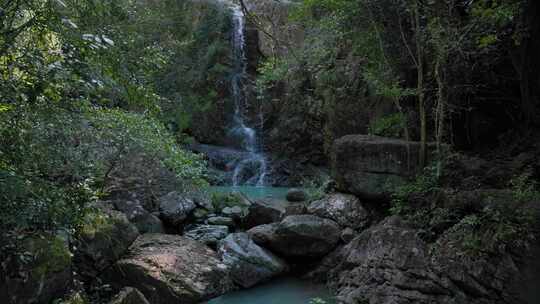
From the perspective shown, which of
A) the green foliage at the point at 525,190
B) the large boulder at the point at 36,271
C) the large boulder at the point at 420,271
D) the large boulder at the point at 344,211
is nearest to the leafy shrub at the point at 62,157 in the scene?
the large boulder at the point at 36,271

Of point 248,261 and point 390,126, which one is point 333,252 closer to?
point 248,261

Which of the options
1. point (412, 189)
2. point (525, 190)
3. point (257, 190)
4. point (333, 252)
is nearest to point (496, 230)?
point (525, 190)

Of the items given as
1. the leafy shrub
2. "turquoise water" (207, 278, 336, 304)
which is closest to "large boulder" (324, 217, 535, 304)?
"turquoise water" (207, 278, 336, 304)

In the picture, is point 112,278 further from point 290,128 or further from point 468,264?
point 290,128

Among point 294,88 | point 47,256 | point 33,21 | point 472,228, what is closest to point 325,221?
point 472,228

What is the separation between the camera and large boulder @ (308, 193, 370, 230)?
812 cm

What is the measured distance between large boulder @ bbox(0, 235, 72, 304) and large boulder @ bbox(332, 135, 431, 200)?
16.4ft

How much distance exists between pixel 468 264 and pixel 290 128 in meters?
11.5

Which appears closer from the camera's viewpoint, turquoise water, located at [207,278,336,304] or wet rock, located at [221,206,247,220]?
turquoise water, located at [207,278,336,304]

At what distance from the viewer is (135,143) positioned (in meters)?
7.00

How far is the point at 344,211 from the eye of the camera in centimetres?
827

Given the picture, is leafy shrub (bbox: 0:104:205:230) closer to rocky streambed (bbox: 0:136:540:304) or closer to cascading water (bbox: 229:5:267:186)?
rocky streambed (bbox: 0:136:540:304)

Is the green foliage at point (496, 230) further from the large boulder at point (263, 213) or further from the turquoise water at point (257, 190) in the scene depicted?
the turquoise water at point (257, 190)

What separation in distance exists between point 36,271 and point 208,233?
4268mm
